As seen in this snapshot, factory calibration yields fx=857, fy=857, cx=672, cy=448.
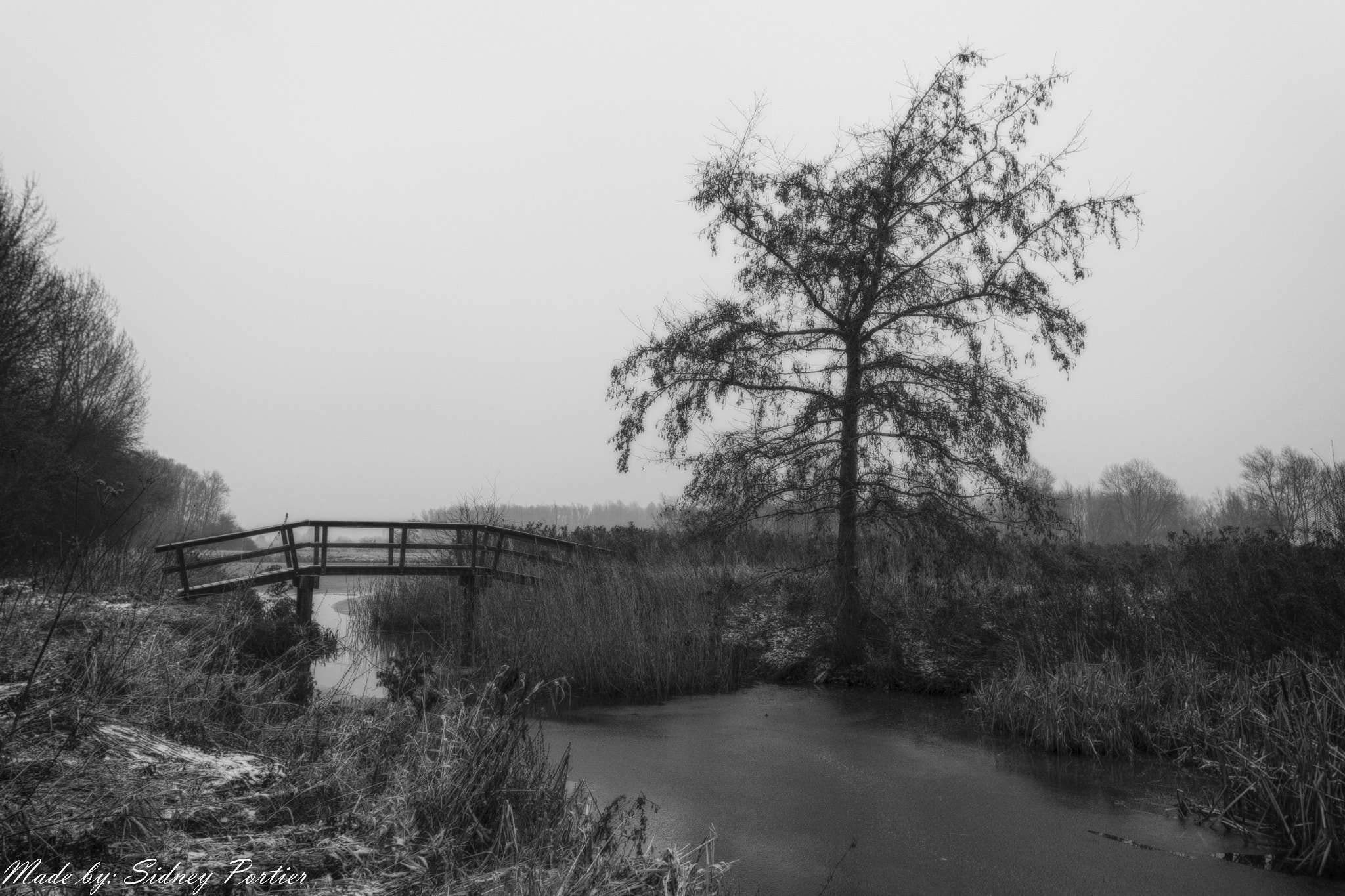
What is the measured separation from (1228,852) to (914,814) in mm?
2424

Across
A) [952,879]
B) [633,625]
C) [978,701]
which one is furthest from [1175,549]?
[952,879]

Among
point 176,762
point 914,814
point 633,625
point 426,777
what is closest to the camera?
point 176,762

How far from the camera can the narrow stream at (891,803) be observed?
6297 mm

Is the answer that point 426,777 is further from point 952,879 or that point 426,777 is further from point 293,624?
point 293,624

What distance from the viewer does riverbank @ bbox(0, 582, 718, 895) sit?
3.89 metres

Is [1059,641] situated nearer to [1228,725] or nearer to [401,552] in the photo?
[1228,725]

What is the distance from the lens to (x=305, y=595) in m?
18.3

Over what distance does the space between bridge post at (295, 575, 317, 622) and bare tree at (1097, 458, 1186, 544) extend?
164ft

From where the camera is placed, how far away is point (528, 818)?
5.79 m

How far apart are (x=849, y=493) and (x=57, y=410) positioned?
25.0 meters

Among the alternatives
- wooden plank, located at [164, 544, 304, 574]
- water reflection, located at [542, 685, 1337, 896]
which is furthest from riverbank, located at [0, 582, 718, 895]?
wooden plank, located at [164, 544, 304, 574]

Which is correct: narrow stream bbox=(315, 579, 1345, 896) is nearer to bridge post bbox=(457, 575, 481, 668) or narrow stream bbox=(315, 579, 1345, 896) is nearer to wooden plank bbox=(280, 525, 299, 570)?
bridge post bbox=(457, 575, 481, 668)

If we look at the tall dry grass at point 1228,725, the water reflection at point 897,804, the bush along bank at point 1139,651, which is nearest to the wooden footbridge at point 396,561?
the bush along bank at point 1139,651

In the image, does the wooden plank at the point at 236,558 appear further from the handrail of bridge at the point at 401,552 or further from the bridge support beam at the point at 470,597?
the bridge support beam at the point at 470,597
